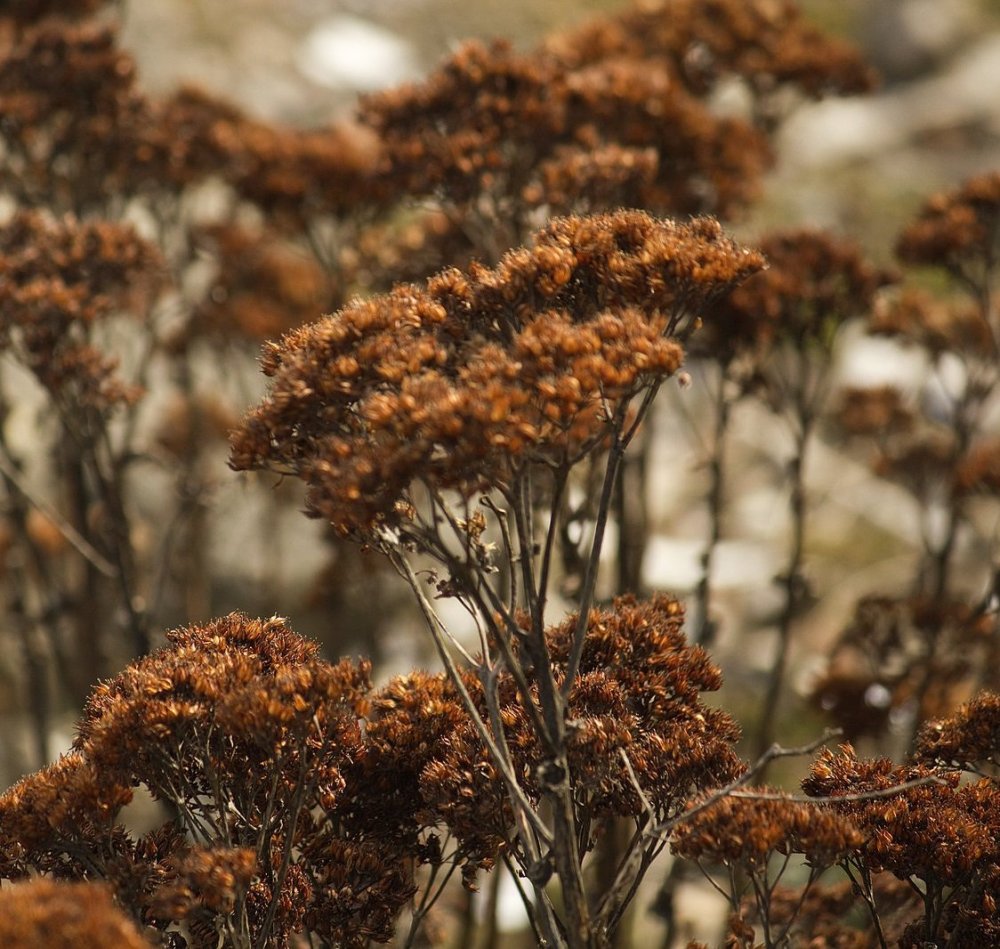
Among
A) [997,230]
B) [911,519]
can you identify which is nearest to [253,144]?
[997,230]

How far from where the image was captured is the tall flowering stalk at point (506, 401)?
15.0 ft

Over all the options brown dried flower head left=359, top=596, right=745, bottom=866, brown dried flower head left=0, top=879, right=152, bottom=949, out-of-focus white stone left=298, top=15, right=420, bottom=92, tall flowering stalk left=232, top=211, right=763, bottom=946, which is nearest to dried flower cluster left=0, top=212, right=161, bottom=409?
tall flowering stalk left=232, top=211, right=763, bottom=946

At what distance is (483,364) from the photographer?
4738 millimetres

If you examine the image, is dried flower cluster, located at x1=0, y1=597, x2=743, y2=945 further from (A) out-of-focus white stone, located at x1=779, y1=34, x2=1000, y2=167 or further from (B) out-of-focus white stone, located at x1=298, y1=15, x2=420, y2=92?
(A) out-of-focus white stone, located at x1=779, y1=34, x2=1000, y2=167

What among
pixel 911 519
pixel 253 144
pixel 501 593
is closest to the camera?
pixel 501 593

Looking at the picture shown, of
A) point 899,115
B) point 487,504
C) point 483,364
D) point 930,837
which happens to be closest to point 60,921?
point 487,504

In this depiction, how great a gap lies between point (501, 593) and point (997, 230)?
199 inches

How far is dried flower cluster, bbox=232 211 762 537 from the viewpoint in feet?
15.0

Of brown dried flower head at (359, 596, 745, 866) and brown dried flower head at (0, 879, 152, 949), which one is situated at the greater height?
brown dried flower head at (359, 596, 745, 866)

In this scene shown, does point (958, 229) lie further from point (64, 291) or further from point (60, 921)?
point (60, 921)

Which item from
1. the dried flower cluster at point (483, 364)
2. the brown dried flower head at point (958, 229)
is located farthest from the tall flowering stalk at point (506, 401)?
the brown dried flower head at point (958, 229)

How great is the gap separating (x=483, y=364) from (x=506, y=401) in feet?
0.95

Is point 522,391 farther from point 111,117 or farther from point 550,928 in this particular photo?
point 111,117

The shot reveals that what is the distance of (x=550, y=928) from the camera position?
16.7 ft
